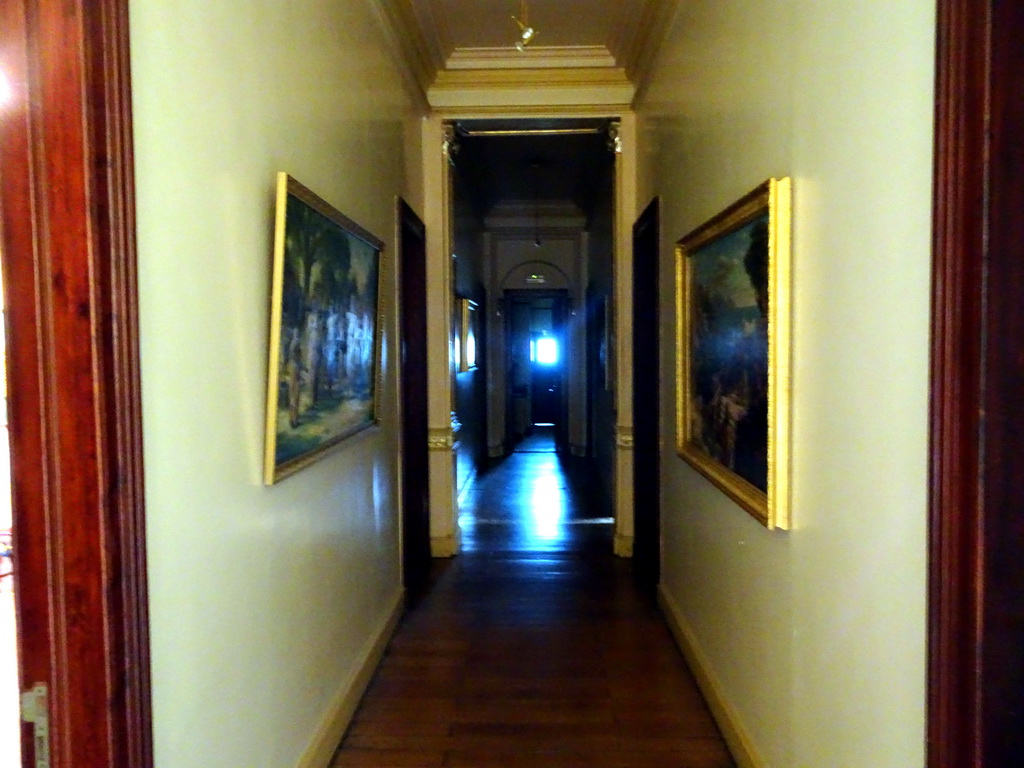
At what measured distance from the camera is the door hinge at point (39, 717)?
1441 mm

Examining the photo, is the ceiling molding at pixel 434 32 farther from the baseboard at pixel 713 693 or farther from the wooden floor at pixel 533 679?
the baseboard at pixel 713 693

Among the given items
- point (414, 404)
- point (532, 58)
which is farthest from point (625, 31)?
point (414, 404)

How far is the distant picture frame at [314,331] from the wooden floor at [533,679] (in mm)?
1306

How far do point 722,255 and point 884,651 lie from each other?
1.66 m

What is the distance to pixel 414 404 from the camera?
5520mm

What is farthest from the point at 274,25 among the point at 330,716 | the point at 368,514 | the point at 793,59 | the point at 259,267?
the point at 330,716

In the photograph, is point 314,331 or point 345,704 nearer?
point 314,331

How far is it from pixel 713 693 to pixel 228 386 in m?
2.45

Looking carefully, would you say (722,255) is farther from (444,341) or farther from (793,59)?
(444,341)

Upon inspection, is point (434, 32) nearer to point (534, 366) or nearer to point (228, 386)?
point (228, 386)

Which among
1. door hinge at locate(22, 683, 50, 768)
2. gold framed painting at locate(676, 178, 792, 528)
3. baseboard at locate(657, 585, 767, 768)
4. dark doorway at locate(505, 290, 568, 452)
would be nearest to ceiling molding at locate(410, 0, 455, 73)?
gold framed painting at locate(676, 178, 792, 528)

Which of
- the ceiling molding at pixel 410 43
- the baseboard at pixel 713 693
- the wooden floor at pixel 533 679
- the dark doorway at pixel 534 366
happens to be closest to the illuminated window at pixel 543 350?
the dark doorway at pixel 534 366

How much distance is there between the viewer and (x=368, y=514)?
12.6 ft

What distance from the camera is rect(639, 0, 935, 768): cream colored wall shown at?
1555 mm
